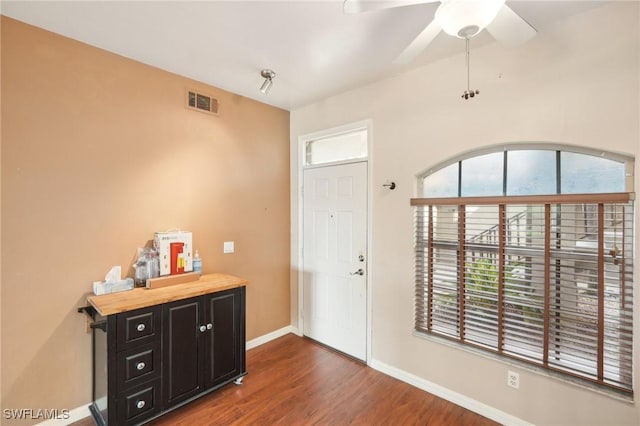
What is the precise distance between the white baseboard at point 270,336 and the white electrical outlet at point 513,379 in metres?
2.22

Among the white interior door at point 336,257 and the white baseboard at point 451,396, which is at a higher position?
the white interior door at point 336,257

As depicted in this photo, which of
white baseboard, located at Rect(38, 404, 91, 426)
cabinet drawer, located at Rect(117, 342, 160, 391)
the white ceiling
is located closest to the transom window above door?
the white ceiling

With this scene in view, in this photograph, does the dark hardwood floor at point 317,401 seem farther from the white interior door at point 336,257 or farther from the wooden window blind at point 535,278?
the wooden window blind at point 535,278

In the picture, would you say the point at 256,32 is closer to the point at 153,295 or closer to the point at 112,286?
the point at 153,295

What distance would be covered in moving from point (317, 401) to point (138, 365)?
1.36m

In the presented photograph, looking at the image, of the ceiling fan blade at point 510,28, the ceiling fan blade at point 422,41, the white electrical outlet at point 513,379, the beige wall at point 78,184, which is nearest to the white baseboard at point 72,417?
the beige wall at point 78,184

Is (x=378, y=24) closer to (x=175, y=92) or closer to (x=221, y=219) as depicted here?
(x=175, y=92)

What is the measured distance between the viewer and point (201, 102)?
9.43ft

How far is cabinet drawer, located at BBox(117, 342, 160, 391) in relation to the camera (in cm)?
196

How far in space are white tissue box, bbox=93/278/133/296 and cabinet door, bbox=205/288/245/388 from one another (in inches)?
23.5

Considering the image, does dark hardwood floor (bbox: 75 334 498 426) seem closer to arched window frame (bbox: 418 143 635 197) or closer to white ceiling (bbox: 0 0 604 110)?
arched window frame (bbox: 418 143 635 197)

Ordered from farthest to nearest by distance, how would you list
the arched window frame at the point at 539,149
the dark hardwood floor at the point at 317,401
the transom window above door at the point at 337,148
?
the transom window above door at the point at 337,148 < the dark hardwood floor at the point at 317,401 < the arched window frame at the point at 539,149

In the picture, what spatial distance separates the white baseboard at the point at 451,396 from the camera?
2117 mm

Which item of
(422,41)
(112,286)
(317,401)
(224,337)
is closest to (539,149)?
(422,41)
